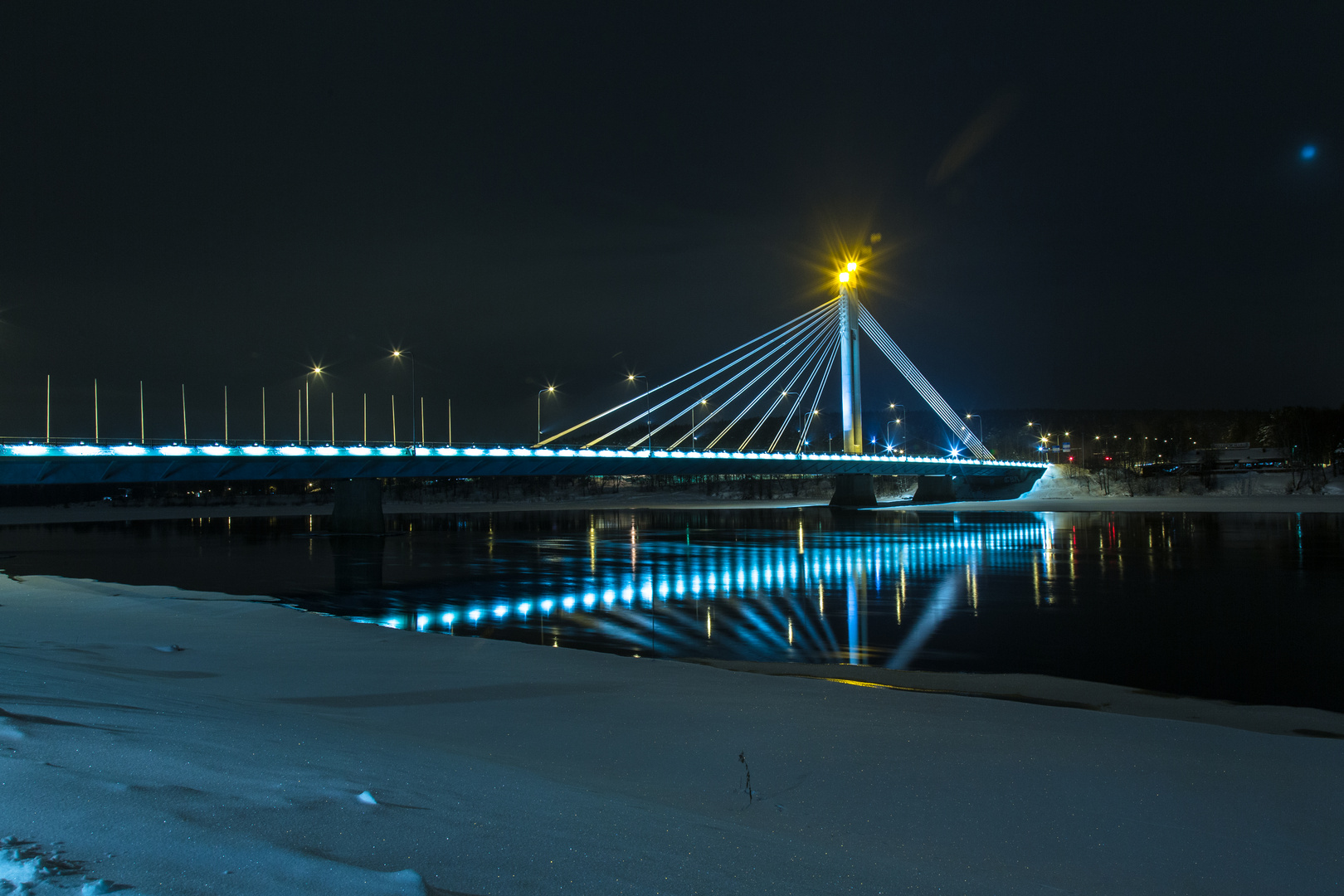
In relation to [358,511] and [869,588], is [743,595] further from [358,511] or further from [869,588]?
[358,511]

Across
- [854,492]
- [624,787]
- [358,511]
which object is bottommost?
[624,787]

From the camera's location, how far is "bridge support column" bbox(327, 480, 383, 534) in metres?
52.6

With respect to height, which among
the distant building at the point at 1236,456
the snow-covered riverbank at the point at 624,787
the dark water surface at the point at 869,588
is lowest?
the dark water surface at the point at 869,588

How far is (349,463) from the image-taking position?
49.8 meters

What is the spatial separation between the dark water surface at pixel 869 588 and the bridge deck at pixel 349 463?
3.87 m

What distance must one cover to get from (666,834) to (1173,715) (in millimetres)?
8099

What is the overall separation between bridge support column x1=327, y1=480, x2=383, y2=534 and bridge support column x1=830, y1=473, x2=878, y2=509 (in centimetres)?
4310

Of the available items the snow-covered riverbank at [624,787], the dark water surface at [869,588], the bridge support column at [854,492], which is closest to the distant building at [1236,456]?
the bridge support column at [854,492]

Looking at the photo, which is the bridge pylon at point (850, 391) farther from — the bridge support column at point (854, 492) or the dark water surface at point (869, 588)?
the dark water surface at point (869, 588)

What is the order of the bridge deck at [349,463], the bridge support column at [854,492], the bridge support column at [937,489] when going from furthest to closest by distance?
the bridge support column at [937,489]
the bridge support column at [854,492]
the bridge deck at [349,463]

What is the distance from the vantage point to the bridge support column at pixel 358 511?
173 ft

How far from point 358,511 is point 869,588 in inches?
1506

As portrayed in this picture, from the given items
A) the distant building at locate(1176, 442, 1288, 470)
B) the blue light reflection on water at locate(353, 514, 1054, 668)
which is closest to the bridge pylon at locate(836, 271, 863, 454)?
the blue light reflection on water at locate(353, 514, 1054, 668)

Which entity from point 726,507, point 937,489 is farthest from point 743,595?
point 937,489
